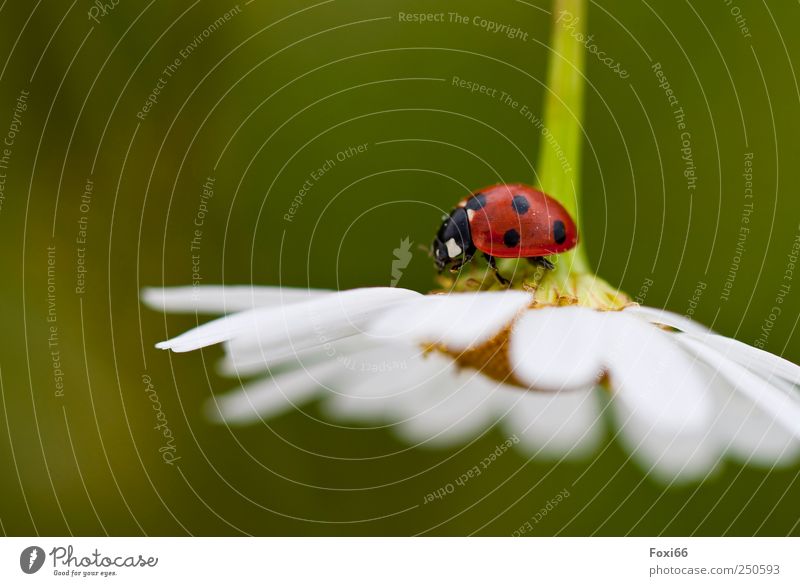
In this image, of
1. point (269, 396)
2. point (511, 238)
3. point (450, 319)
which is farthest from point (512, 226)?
point (269, 396)

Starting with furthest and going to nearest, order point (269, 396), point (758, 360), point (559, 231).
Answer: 1. point (269, 396)
2. point (559, 231)
3. point (758, 360)

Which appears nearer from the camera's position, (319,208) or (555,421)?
(555,421)

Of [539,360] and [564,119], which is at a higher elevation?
[564,119]

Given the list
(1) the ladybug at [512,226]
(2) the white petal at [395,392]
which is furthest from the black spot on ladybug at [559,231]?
(2) the white petal at [395,392]

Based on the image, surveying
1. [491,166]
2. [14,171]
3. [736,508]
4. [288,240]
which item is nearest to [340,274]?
[288,240]

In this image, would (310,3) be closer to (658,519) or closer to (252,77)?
(252,77)

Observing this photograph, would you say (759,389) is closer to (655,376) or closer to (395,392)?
(655,376)

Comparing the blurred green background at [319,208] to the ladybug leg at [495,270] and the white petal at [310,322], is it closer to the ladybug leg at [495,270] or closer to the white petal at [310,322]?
the ladybug leg at [495,270]
